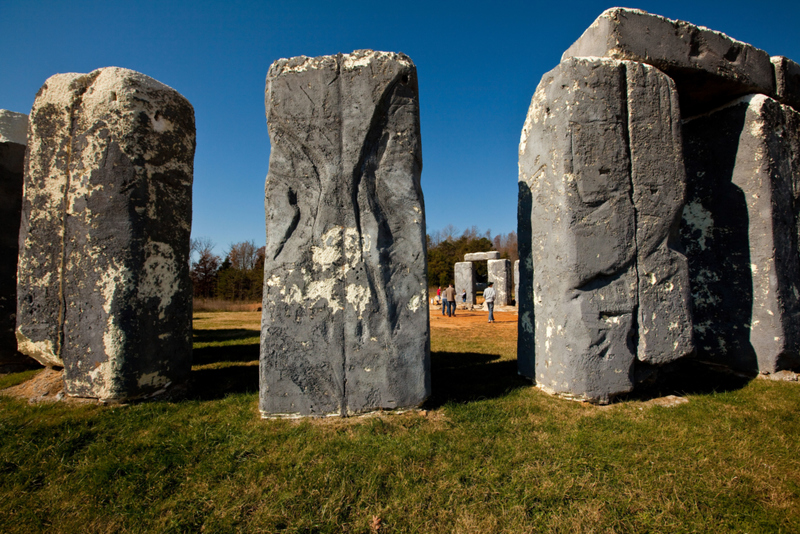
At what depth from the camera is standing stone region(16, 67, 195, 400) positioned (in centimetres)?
297

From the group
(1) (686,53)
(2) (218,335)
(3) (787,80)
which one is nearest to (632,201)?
(1) (686,53)

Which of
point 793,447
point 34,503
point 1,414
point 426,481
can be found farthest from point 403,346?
point 1,414

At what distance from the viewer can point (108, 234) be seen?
3.01 m

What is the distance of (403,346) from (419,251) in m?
0.72

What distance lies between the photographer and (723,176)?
396cm

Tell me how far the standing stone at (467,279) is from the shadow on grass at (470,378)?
35.0ft

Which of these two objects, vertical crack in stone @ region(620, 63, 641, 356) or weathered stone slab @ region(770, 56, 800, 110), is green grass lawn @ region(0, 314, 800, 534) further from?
weathered stone slab @ region(770, 56, 800, 110)

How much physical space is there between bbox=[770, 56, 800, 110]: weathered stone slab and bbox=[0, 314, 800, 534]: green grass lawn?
10.5 ft

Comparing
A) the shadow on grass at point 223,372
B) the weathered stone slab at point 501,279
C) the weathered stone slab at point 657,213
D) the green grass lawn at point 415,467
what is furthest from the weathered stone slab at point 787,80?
the weathered stone slab at point 501,279

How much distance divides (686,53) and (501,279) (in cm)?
1172

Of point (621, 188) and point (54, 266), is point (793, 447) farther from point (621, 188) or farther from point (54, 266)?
point (54, 266)

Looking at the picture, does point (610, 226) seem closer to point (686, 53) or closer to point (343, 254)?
point (686, 53)

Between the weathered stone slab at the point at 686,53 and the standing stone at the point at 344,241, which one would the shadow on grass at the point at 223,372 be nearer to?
the standing stone at the point at 344,241

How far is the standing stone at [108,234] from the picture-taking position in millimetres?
2973
